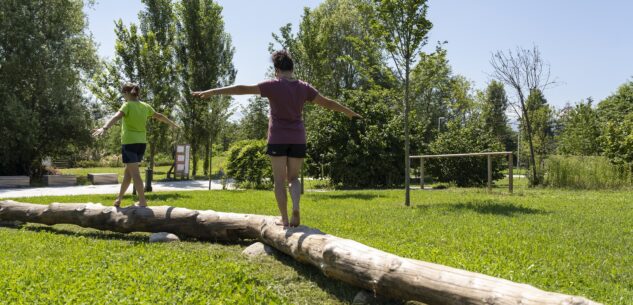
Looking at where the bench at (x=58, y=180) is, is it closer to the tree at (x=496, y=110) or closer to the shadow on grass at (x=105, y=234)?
the shadow on grass at (x=105, y=234)

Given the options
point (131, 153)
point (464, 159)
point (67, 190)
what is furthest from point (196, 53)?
point (131, 153)

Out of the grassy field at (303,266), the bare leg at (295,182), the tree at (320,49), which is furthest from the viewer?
the tree at (320,49)

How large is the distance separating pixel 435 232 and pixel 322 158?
13439 millimetres

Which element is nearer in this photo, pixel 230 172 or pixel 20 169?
pixel 230 172

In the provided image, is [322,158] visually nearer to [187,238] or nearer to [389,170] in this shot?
[389,170]

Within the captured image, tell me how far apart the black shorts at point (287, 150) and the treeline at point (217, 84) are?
6.83m

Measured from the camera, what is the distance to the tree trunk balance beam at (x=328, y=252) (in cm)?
318

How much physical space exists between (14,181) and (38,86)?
529cm

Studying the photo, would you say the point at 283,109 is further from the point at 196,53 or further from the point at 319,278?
the point at 196,53

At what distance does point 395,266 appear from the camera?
3891mm

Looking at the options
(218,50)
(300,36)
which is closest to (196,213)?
(300,36)

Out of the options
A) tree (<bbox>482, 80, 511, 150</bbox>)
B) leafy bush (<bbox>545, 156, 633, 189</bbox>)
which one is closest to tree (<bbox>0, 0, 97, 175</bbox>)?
leafy bush (<bbox>545, 156, 633, 189</bbox>)

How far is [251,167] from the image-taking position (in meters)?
18.3

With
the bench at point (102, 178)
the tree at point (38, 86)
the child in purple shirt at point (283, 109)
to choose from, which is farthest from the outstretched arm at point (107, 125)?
the tree at point (38, 86)
